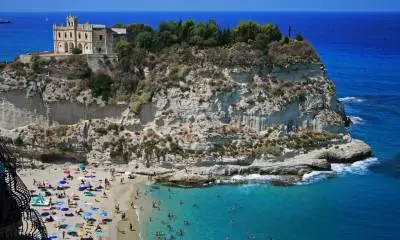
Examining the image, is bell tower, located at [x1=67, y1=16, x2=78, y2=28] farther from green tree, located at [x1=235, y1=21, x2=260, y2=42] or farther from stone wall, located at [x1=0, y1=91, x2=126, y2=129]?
green tree, located at [x1=235, y1=21, x2=260, y2=42]

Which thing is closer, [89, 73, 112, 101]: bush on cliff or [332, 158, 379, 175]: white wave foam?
[332, 158, 379, 175]: white wave foam

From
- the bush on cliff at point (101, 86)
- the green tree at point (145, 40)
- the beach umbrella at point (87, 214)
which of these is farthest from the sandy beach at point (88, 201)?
the green tree at point (145, 40)

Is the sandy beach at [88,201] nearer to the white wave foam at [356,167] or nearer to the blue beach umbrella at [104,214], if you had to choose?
the blue beach umbrella at [104,214]

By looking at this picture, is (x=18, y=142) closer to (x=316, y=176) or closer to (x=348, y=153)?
(x=316, y=176)

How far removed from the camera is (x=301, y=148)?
1874 inches

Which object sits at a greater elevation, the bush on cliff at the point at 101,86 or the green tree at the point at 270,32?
the green tree at the point at 270,32

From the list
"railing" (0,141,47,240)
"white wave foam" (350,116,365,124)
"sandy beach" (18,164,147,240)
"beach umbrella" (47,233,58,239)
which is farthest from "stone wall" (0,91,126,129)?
"railing" (0,141,47,240)

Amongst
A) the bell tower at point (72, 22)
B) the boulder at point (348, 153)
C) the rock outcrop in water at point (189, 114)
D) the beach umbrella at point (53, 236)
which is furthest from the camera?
the bell tower at point (72, 22)

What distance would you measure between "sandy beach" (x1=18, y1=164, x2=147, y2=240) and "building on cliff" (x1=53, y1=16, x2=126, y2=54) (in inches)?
517

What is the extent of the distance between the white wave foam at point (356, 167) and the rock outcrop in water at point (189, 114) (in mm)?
699

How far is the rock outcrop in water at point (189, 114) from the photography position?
46781mm

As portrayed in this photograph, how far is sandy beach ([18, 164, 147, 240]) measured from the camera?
36.3 metres

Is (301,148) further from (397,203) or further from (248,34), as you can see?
(248,34)

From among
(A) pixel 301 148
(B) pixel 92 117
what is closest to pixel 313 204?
(A) pixel 301 148
